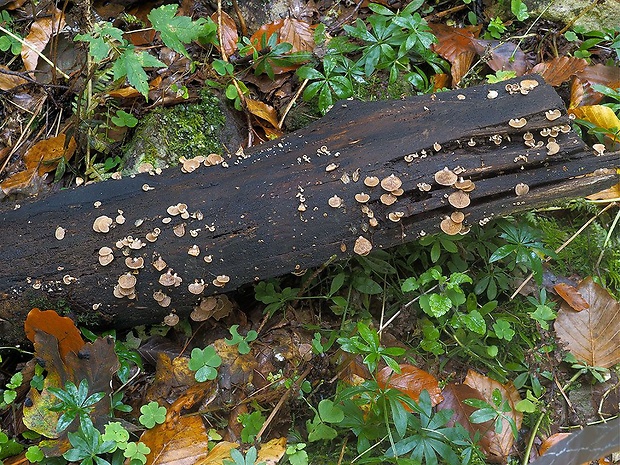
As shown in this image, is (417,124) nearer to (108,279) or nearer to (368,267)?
(368,267)

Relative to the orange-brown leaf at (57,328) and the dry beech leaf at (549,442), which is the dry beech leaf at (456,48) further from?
the orange-brown leaf at (57,328)

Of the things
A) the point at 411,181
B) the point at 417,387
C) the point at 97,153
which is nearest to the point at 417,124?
the point at 411,181

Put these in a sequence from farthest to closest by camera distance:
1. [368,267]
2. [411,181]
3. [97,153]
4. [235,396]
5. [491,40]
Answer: [491,40] < [97,153] < [368,267] < [235,396] < [411,181]

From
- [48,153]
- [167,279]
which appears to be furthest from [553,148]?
[48,153]

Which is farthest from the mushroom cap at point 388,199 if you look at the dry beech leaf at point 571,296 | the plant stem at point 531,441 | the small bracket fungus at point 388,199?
the plant stem at point 531,441

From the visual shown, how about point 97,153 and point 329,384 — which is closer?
point 329,384

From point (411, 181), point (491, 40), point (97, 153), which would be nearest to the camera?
point (411, 181)

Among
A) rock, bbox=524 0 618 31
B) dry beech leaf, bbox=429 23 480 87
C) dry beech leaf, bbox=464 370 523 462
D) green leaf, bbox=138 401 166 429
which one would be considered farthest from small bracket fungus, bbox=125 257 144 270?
rock, bbox=524 0 618 31

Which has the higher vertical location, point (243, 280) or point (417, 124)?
point (417, 124)
